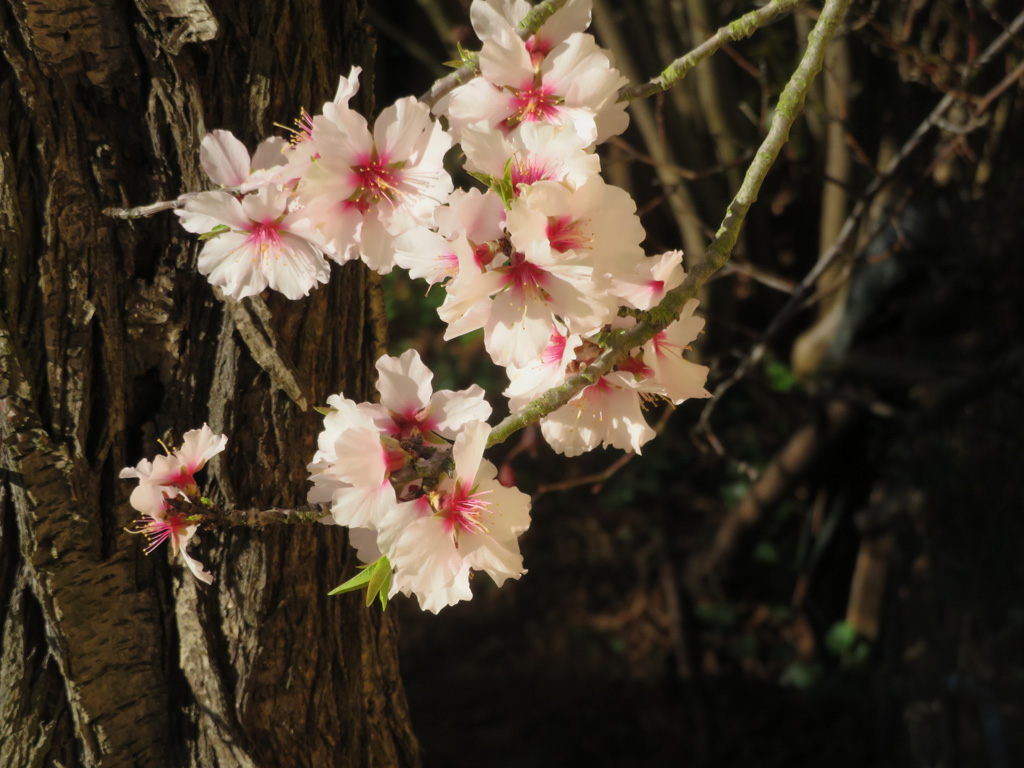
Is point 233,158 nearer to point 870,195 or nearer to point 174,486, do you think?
point 174,486

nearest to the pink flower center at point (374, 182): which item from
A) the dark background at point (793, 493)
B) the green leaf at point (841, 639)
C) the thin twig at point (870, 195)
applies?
the thin twig at point (870, 195)

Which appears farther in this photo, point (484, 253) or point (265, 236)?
point (265, 236)

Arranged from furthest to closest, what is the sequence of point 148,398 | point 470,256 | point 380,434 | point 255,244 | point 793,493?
point 793,493 → point 148,398 → point 255,244 → point 380,434 → point 470,256

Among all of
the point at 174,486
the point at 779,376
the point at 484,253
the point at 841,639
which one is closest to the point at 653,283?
the point at 484,253

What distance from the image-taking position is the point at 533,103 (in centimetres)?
81

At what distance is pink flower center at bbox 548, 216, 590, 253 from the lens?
70 cm

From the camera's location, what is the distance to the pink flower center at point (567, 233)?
705 mm

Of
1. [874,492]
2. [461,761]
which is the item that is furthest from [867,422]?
[461,761]

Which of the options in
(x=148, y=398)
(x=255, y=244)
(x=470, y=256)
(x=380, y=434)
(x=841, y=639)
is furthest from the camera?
(x=841, y=639)

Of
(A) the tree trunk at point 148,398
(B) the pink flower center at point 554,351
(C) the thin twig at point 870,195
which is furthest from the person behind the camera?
(C) the thin twig at point 870,195

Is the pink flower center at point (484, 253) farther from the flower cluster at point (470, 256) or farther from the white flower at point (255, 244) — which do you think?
the white flower at point (255, 244)

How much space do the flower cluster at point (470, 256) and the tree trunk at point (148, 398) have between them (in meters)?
0.13

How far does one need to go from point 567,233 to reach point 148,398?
0.61m

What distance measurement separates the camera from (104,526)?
3.31 ft
